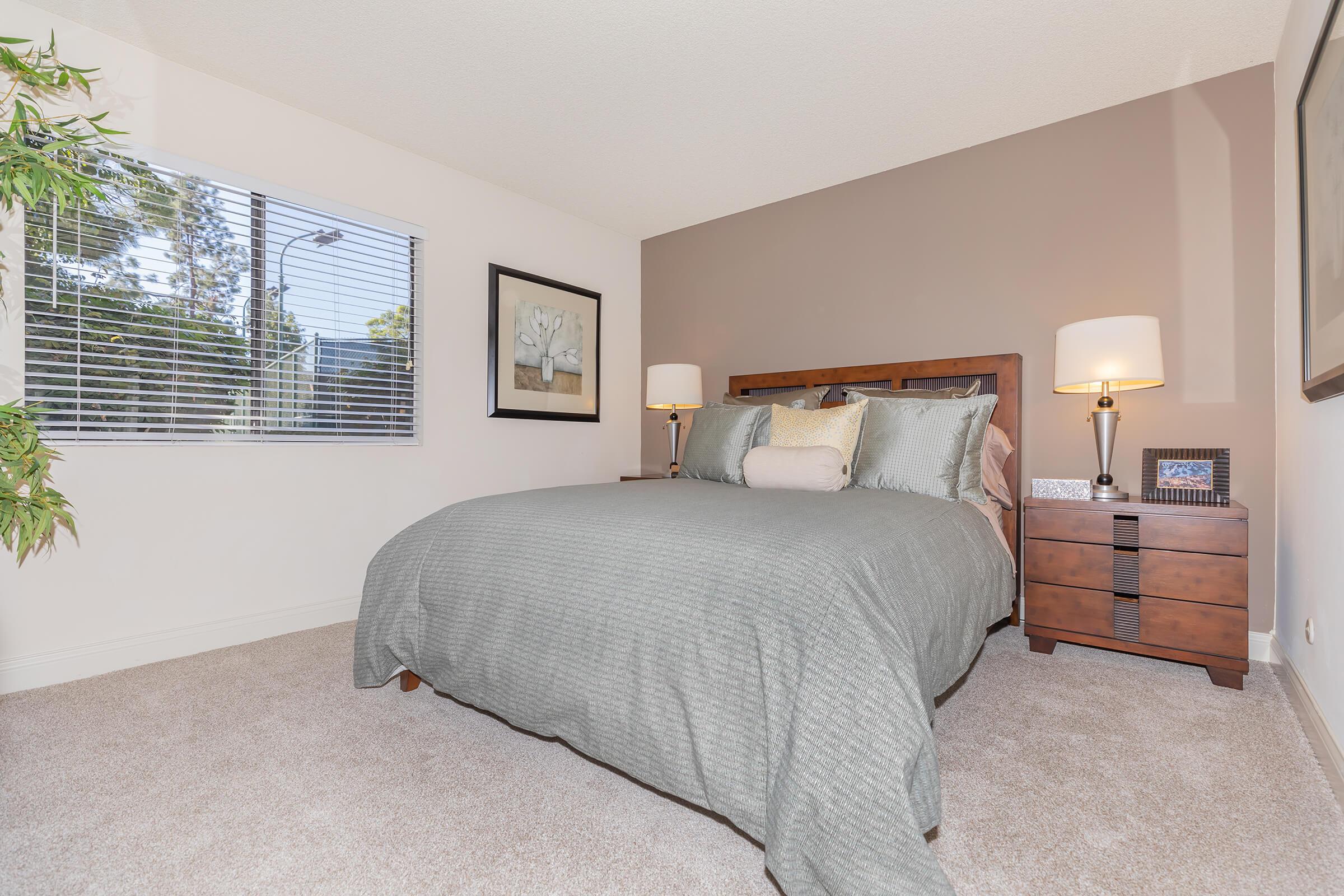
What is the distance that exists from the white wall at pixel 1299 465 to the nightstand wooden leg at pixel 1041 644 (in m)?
0.71

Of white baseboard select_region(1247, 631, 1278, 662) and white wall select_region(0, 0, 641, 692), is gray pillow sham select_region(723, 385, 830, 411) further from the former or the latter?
white baseboard select_region(1247, 631, 1278, 662)

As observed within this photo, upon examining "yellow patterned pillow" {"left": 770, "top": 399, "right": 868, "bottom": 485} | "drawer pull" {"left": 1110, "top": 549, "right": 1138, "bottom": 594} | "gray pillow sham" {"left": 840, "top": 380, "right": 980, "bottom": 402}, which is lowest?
"drawer pull" {"left": 1110, "top": 549, "right": 1138, "bottom": 594}

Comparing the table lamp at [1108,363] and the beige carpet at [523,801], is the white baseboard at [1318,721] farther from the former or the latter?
the table lamp at [1108,363]

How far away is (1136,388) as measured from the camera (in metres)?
2.72

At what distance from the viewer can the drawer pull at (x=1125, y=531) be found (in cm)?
238

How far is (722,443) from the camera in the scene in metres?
2.98

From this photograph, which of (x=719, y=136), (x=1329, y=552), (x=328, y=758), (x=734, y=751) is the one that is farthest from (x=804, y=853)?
(x=719, y=136)

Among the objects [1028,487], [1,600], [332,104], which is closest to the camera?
[1,600]

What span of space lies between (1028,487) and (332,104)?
3711 millimetres

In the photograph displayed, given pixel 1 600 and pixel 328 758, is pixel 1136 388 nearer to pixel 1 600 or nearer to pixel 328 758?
pixel 328 758

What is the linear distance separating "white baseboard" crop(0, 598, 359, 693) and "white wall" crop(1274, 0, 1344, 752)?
3.66m

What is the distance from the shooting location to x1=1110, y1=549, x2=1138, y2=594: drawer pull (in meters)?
2.37

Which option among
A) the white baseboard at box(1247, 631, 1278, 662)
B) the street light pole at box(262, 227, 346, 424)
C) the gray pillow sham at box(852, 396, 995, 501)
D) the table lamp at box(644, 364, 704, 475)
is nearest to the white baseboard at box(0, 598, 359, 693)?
the street light pole at box(262, 227, 346, 424)

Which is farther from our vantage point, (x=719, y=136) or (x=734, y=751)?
(x=719, y=136)
